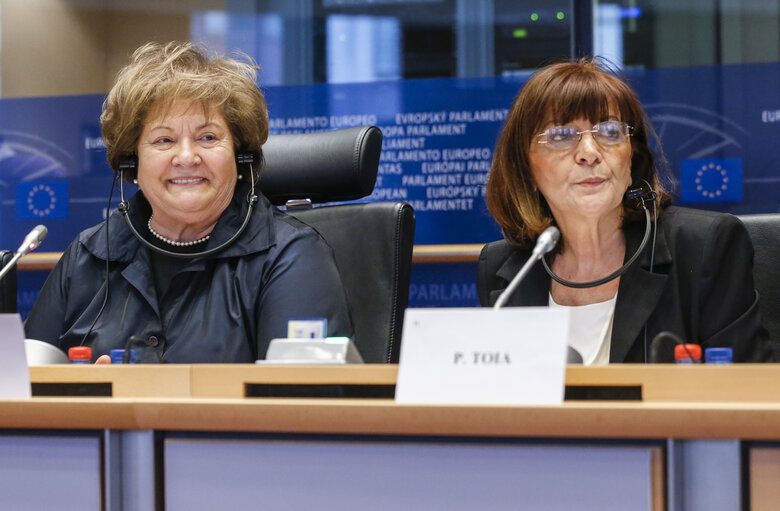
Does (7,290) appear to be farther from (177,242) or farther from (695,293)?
(695,293)

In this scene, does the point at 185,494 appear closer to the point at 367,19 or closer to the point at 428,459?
the point at 428,459

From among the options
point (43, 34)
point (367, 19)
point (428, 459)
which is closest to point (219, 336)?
point (428, 459)

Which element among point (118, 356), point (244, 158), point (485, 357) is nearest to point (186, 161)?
point (244, 158)

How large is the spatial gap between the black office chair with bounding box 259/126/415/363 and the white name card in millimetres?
949

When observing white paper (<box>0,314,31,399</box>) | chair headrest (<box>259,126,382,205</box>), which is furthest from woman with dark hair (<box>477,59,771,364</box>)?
white paper (<box>0,314,31,399</box>)

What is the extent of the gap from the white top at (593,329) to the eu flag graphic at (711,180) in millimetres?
2043

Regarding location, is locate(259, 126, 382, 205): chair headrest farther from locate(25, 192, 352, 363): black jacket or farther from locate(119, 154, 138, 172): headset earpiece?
locate(119, 154, 138, 172): headset earpiece

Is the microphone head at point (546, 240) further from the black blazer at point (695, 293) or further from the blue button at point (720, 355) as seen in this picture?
the black blazer at point (695, 293)

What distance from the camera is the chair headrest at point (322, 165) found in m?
1.85

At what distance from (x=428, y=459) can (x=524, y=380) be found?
0.11m

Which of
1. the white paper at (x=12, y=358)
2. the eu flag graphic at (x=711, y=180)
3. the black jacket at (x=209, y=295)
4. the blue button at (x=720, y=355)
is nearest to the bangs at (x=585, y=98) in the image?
the black jacket at (x=209, y=295)

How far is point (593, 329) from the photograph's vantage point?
160cm

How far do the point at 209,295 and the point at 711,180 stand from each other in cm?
242

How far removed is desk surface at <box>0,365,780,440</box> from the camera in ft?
2.34
